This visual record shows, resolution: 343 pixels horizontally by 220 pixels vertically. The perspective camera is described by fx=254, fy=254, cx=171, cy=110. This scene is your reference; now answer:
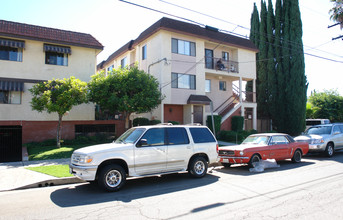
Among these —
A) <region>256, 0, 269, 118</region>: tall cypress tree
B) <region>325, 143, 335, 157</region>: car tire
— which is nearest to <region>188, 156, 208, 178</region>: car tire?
<region>325, 143, 335, 157</region>: car tire

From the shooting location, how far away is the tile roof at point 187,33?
773 inches

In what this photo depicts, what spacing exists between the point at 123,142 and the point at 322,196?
5581 millimetres

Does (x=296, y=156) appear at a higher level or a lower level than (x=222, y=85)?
lower

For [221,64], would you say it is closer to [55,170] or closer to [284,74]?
[284,74]

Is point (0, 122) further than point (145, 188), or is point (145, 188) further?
point (0, 122)

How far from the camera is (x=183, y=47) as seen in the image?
68.8 feet

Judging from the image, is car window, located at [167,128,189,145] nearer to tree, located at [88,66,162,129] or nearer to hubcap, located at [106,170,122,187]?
hubcap, located at [106,170,122,187]

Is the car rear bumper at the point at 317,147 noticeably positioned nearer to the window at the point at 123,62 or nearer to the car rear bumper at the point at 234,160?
the car rear bumper at the point at 234,160

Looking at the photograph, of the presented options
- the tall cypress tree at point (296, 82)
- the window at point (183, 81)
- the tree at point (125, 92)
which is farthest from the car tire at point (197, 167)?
the tall cypress tree at point (296, 82)

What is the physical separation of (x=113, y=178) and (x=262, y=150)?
21.0ft

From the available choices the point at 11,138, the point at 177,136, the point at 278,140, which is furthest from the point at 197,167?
the point at 11,138

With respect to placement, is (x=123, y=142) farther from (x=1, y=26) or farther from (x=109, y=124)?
(x=1, y=26)

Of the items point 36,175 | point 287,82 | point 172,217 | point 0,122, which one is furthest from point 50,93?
point 287,82

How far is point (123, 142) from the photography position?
7922mm
